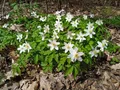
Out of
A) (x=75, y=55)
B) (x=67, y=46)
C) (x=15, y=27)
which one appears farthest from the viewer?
(x=15, y=27)

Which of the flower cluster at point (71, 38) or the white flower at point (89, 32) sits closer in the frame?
the flower cluster at point (71, 38)

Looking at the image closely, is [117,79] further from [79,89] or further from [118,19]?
[118,19]

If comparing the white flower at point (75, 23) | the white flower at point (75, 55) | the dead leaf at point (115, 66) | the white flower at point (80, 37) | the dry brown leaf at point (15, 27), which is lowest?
the dead leaf at point (115, 66)

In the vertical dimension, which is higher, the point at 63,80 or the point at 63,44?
the point at 63,44

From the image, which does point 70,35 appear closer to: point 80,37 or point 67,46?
point 80,37

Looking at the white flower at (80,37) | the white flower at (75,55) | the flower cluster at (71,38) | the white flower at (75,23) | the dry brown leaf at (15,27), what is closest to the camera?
the white flower at (75,55)

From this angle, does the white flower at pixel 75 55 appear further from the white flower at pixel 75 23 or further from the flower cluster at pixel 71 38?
the white flower at pixel 75 23

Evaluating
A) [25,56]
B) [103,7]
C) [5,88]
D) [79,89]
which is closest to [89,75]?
[79,89]

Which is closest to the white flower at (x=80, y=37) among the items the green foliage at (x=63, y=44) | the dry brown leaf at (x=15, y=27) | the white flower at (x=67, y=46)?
the green foliage at (x=63, y=44)

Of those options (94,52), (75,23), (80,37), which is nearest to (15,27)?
(75,23)

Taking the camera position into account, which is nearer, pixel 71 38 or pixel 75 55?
pixel 75 55

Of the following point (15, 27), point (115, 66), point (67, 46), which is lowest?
point (115, 66)
